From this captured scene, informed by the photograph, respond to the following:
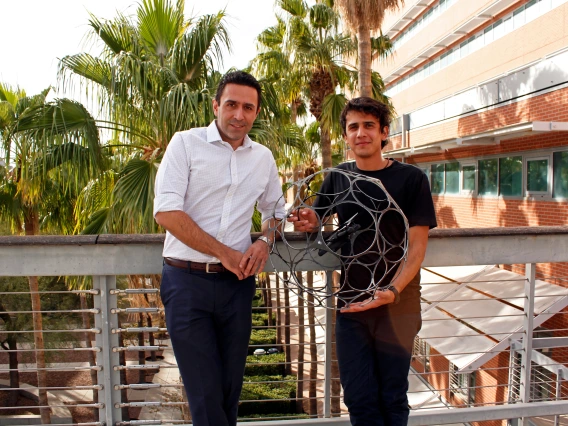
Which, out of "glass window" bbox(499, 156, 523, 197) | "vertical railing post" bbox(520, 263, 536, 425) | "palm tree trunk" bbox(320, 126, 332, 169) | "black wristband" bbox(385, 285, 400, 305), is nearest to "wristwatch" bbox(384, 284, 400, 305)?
"black wristband" bbox(385, 285, 400, 305)

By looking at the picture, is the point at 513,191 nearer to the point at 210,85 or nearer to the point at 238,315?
the point at 210,85

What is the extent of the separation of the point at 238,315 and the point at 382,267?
654 millimetres

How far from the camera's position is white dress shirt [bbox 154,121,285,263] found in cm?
195

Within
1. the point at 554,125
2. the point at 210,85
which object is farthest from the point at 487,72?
the point at 210,85

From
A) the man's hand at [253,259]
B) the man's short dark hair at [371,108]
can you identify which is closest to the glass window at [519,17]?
the man's short dark hair at [371,108]

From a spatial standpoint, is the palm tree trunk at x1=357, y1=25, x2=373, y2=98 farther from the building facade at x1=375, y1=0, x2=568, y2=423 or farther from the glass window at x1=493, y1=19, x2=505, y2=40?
the glass window at x1=493, y1=19, x2=505, y2=40

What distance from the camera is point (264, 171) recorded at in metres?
2.18

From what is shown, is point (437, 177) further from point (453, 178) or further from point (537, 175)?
point (537, 175)

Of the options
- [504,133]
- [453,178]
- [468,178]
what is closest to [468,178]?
[468,178]

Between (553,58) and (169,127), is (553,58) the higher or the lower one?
the higher one

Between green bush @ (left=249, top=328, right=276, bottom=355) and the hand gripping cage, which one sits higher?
the hand gripping cage

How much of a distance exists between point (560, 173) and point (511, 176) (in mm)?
1825

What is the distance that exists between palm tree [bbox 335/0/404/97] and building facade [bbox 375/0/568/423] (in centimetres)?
311

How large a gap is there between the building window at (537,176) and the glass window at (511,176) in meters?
0.30
